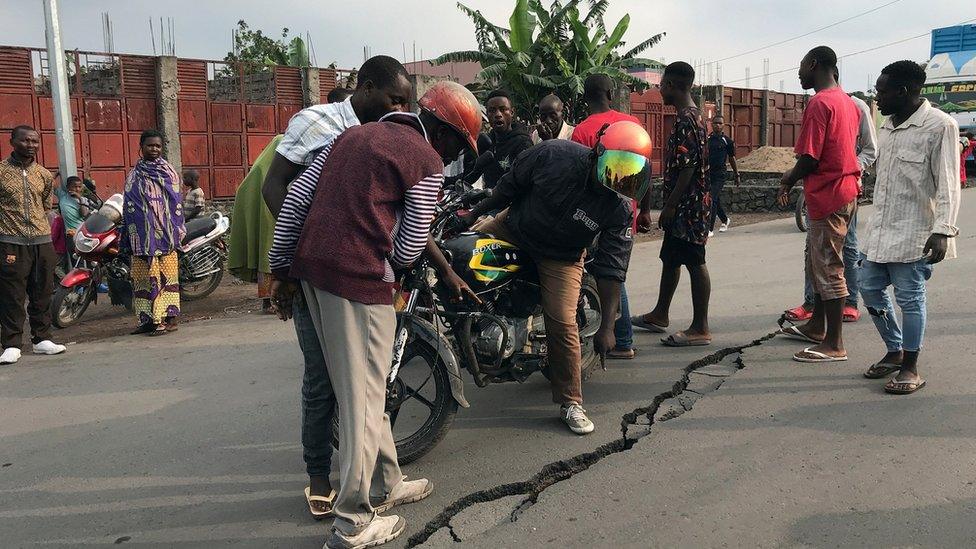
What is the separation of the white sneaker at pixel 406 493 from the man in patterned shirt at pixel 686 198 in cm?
280

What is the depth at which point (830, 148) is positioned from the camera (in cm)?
509

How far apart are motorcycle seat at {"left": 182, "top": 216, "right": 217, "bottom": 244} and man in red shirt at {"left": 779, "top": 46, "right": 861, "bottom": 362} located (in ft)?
18.7

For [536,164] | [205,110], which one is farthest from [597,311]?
[205,110]

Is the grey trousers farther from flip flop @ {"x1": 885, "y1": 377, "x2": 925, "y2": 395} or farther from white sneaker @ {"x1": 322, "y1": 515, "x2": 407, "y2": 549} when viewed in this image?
flip flop @ {"x1": 885, "y1": 377, "x2": 925, "y2": 395}

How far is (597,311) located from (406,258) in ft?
7.61

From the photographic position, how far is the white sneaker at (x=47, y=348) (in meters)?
6.04

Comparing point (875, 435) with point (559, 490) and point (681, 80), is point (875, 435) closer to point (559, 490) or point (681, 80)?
point (559, 490)

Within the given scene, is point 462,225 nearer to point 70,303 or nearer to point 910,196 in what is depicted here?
point 910,196

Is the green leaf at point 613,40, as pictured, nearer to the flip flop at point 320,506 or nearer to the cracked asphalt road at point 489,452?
the cracked asphalt road at point 489,452

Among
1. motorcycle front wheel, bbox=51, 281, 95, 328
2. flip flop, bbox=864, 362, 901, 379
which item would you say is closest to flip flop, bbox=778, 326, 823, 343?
flip flop, bbox=864, 362, 901, 379

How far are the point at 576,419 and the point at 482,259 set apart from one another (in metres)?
0.94

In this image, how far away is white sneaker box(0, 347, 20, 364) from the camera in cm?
575

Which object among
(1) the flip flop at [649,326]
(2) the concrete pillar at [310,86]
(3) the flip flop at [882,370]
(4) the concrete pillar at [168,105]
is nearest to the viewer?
(3) the flip flop at [882,370]

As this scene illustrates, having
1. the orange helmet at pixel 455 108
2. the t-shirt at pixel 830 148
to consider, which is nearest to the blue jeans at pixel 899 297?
the t-shirt at pixel 830 148
